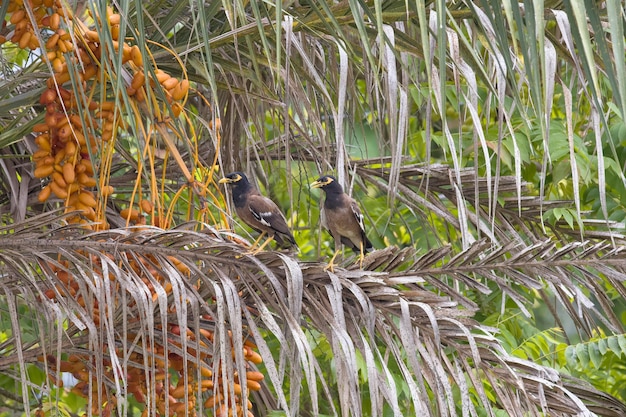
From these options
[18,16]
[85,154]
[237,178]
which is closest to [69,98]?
[85,154]

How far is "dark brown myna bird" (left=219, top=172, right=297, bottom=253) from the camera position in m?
3.89

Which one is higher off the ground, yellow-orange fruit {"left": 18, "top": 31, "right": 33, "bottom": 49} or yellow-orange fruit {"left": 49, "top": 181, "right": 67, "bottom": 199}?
yellow-orange fruit {"left": 18, "top": 31, "right": 33, "bottom": 49}

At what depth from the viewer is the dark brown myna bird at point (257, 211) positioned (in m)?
3.89

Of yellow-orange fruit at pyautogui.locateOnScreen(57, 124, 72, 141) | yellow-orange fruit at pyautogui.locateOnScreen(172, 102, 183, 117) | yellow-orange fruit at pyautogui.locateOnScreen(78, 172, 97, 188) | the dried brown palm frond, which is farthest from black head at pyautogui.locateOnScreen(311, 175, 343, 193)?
yellow-orange fruit at pyautogui.locateOnScreen(57, 124, 72, 141)

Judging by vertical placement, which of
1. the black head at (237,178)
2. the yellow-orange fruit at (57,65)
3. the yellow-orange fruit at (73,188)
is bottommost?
the black head at (237,178)

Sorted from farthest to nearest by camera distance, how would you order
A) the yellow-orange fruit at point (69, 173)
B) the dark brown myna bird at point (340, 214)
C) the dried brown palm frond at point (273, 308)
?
the dark brown myna bird at point (340, 214) < the yellow-orange fruit at point (69, 173) < the dried brown palm frond at point (273, 308)

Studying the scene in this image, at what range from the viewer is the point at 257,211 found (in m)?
3.96

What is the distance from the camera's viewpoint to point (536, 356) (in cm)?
443

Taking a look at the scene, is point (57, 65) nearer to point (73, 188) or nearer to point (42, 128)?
point (42, 128)

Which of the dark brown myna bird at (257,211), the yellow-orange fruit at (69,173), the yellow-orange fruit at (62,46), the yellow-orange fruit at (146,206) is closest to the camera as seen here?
the yellow-orange fruit at (62,46)

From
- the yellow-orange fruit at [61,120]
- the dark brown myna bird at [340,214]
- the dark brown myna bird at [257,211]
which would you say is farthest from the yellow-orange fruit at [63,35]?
the dark brown myna bird at [340,214]

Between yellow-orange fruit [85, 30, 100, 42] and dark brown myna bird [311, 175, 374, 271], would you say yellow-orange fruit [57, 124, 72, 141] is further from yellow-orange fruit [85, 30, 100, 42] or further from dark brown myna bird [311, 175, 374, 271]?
dark brown myna bird [311, 175, 374, 271]

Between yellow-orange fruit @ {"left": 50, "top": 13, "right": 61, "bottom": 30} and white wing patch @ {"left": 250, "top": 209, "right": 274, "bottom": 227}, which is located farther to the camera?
white wing patch @ {"left": 250, "top": 209, "right": 274, "bottom": 227}

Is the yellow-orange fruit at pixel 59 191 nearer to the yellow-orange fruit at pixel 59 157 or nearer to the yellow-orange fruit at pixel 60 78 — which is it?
the yellow-orange fruit at pixel 59 157
